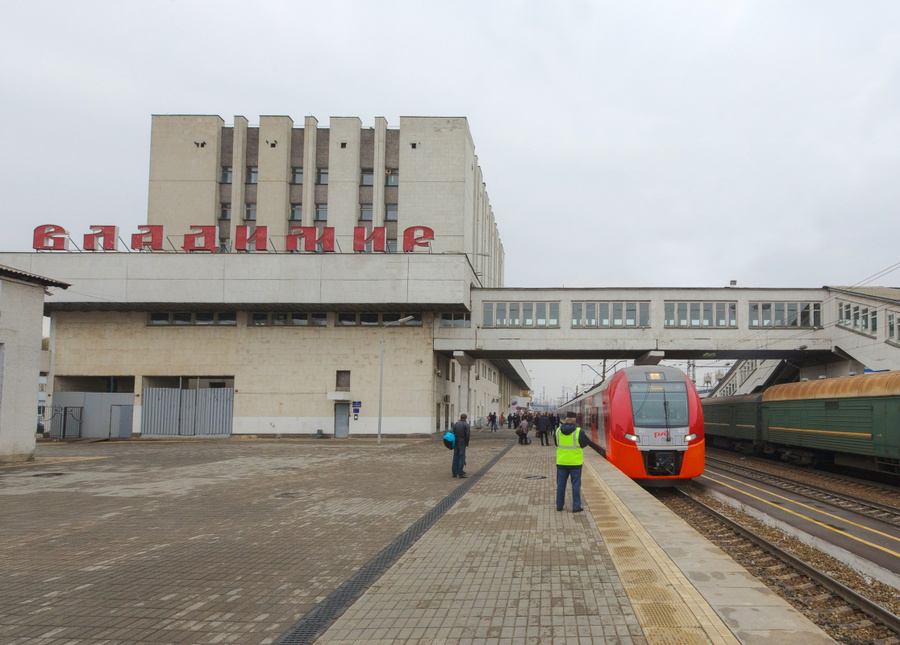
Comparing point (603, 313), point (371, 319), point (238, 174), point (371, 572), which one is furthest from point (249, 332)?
point (371, 572)

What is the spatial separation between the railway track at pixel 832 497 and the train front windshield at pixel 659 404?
3.42m

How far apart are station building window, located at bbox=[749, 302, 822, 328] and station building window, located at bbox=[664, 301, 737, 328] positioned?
4.20 feet

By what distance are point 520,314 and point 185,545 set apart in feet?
113

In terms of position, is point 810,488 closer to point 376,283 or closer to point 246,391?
point 376,283

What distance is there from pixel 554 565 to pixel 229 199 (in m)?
46.1

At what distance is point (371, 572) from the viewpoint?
7418 mm

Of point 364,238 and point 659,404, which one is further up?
point 364,238

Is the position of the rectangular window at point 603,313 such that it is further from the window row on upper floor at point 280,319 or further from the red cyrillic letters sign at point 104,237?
the red cyrillic letters sign at point 104,237

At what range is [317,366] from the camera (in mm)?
41719

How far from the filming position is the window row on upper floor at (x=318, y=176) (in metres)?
48.7

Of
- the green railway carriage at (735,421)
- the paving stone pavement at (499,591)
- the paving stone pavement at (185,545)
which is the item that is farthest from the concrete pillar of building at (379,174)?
the paving stone pavement at (499,591)

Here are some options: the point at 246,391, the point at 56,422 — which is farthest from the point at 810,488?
the point at 56,422

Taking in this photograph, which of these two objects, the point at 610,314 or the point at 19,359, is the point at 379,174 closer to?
the point at 610,314

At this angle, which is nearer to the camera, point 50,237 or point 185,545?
point 185,545
